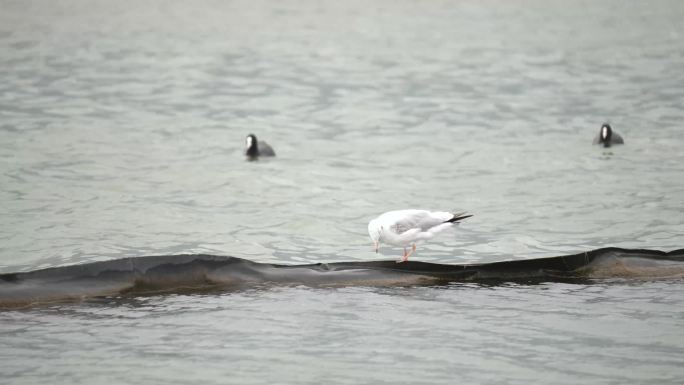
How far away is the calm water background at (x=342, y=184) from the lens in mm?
8094

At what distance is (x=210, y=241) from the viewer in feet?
39.1

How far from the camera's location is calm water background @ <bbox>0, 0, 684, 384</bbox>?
8094 millimetres

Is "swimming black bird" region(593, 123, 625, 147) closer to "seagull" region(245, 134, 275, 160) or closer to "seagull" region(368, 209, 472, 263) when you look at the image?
"seagull" region(245, 134, 275, 160)

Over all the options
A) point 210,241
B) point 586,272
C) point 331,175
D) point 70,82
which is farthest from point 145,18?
point 586,272

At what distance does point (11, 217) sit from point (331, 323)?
5.62 metres

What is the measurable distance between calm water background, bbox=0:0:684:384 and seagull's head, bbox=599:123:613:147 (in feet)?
1.38

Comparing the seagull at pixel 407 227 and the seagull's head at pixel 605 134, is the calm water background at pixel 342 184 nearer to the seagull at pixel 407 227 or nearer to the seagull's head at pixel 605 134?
the seagull's head at pixel 605 134

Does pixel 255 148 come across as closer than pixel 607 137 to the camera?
Yes

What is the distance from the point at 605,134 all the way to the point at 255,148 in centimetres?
539

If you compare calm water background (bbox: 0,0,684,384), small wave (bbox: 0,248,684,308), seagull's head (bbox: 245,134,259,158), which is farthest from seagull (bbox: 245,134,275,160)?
small wave (bbox: 0,248,684,308)

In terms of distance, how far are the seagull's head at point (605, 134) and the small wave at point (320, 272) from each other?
709cm

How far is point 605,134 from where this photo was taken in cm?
1691

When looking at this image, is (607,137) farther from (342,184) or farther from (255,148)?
(255,148)

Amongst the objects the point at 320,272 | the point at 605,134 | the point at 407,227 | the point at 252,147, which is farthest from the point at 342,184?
the point at 320,272
